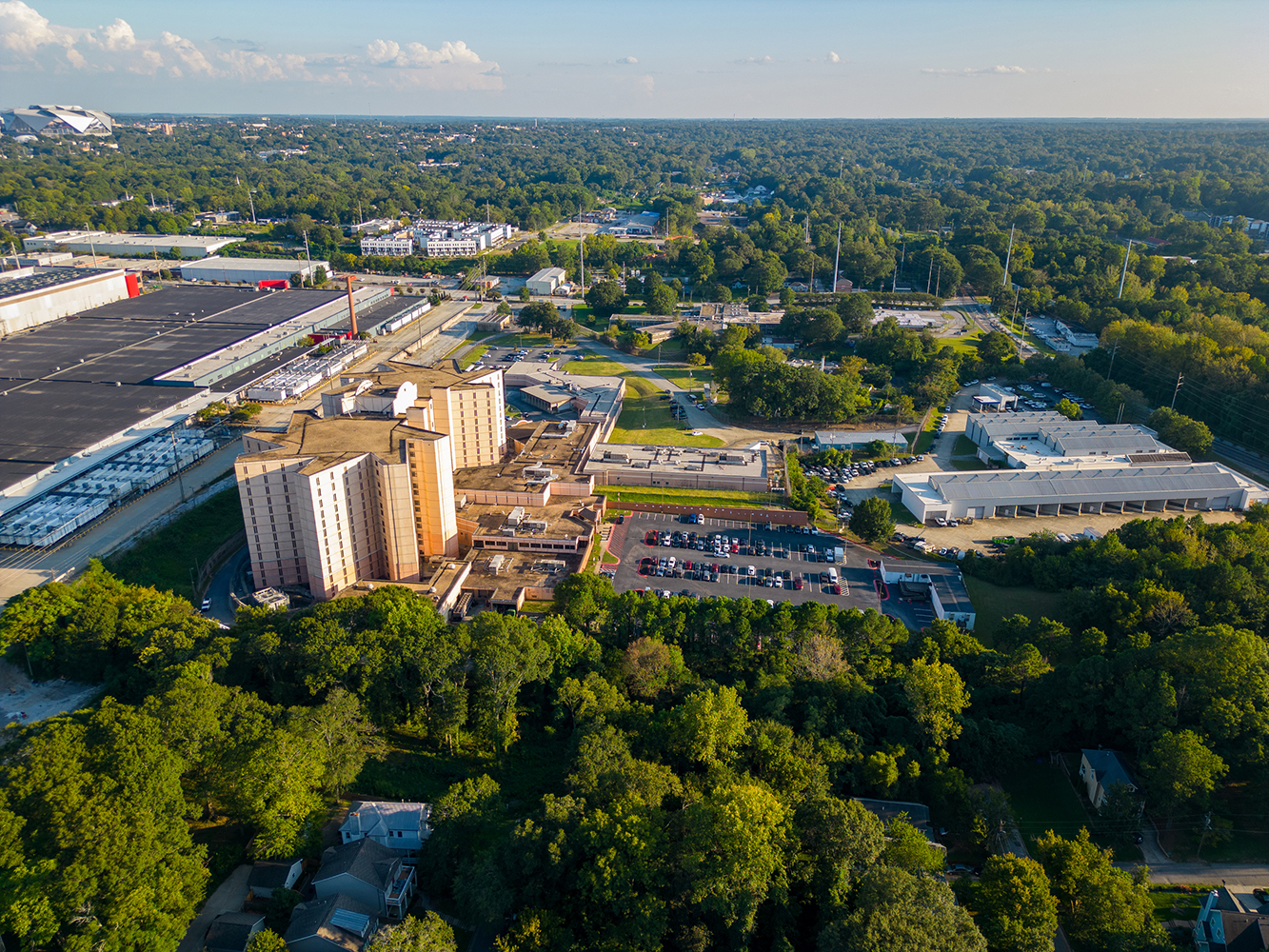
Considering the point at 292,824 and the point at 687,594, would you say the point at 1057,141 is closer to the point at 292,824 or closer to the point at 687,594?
the point at 687,594

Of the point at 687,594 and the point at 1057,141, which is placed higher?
the point at 1057,141

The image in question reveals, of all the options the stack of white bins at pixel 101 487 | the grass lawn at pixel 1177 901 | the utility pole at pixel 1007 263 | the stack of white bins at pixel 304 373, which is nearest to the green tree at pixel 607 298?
the stack of white bins at pixel 304 373

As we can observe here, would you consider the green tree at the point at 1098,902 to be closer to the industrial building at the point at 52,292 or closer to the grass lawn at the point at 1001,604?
the grass lawn at the point at 1001,604

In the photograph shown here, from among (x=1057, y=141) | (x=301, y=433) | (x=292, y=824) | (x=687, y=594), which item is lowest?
(x=687, y=594)

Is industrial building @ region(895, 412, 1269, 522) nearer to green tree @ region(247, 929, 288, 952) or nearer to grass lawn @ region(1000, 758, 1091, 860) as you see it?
grass lawn @ region(1000, 758, 1091, 860)

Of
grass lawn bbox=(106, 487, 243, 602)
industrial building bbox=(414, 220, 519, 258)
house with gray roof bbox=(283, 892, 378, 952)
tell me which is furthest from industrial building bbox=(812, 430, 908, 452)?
industrial building bbox=(414, 220, 519, 258)

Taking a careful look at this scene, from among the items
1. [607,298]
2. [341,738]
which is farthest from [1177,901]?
[607,298]

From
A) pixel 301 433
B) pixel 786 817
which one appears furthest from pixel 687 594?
pixel 301 433
